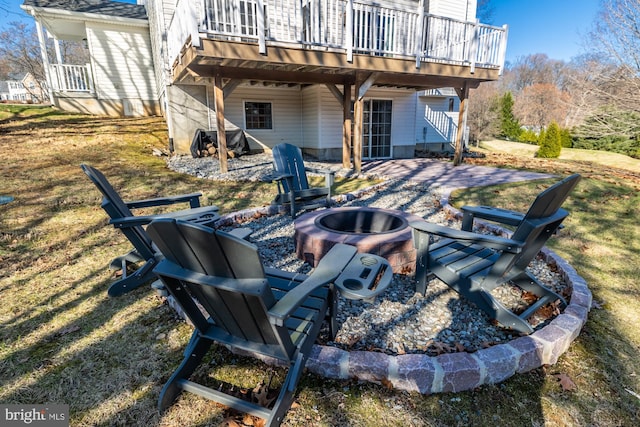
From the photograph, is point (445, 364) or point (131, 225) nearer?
point (445, 364)

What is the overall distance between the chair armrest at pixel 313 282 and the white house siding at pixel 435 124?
464 inches

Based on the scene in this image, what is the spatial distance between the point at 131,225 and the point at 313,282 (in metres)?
1.73

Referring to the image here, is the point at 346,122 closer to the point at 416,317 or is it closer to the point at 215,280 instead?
the point at 416,317

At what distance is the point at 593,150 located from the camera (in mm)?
15766

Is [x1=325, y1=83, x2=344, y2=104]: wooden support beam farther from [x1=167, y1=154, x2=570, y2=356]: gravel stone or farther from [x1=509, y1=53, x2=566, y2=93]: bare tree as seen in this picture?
[x1=509, y1=53, x2=566, y2=93]: bare tree

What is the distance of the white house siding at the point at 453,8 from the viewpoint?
430 inches

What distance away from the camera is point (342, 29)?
23.1 ft

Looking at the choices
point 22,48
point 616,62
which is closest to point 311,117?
point 616,62

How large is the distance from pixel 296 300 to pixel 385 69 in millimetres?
7101

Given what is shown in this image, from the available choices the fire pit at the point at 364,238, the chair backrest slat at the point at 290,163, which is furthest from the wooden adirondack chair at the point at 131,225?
the chair backrest slat at the point at 290,163

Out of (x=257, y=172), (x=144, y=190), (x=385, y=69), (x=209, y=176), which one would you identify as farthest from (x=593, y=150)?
(x=144, y=190)

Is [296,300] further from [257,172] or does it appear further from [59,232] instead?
[257,172]

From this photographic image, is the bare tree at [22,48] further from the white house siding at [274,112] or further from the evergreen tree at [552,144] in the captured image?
the evergreen tree at [552,144]

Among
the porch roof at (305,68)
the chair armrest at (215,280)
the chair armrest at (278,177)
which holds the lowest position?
the chair armrest at (278,177)
